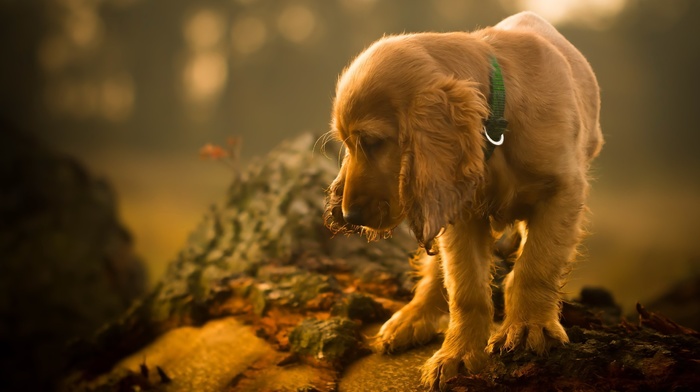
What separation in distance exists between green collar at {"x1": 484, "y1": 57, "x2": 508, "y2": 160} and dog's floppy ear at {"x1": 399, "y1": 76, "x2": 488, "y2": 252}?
100 millimetres

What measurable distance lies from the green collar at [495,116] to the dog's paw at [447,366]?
0.88 meters

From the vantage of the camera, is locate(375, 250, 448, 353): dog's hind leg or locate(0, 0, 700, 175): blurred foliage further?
locate(0, 0, 700, 175): blurred foliage

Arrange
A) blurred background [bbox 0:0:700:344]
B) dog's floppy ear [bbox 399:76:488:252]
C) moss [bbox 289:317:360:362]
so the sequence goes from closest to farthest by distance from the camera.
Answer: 1. dog's floppy ear [bbox 399:76:488:252]
2. moss [bbox 289:317:360:362]
3. blurred background [bbox 0:0:700:344]

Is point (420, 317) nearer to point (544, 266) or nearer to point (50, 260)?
point (544, 266)

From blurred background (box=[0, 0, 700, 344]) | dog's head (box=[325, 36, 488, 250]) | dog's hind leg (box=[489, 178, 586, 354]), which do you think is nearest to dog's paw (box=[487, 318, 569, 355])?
dog's hind leg (box=[489, 178, 586, 354])

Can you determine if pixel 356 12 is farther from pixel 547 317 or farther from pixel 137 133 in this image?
pixel 547 317

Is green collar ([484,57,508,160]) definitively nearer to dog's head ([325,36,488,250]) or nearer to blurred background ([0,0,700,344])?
dog's head ([325,36,488,250])

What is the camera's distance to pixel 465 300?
283cm

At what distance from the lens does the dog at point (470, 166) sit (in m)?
2.31

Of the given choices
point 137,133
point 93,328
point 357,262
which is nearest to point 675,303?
point 357,262

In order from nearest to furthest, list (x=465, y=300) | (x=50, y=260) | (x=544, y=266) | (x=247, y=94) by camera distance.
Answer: (x=544, y=266), (x=465, y=300), (x=50, y=260), (x=247, y=94)

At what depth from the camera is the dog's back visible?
3.16 meters

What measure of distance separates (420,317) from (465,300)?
18.7 inches

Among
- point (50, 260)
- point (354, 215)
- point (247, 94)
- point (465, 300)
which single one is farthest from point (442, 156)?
point (50, 260)
